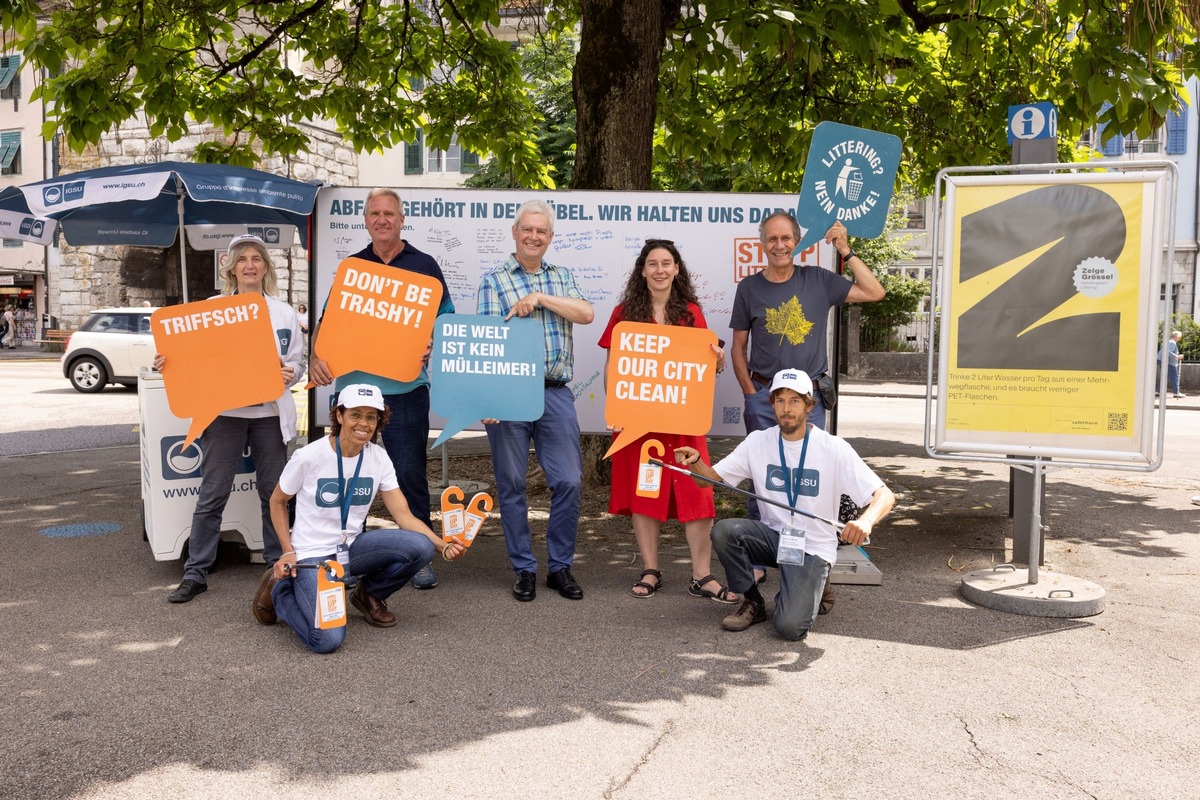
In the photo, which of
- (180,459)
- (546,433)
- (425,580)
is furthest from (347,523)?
(180,459)

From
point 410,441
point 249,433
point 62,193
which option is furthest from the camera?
point 62,193

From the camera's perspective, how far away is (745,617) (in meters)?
4.95

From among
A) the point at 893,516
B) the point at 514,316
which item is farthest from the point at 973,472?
the point at 514,316

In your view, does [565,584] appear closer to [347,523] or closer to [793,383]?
[347,523]

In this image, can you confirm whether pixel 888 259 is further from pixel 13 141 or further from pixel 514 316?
pixel 13 141

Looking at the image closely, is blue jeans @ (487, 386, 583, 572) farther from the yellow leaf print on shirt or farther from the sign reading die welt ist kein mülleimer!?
the sign reading die welt ist kein mülleimer!

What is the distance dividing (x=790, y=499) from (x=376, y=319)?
7.97 ft

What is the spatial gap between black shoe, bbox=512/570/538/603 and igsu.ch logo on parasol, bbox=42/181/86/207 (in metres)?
3.47

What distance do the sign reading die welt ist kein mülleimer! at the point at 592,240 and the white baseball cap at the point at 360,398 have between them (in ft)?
8.29

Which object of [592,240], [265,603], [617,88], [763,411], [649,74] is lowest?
[265,603]

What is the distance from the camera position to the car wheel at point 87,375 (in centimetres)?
1939

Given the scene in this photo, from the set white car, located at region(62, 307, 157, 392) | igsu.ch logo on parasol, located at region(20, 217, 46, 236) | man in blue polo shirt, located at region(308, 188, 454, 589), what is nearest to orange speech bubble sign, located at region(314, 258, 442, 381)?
man in blue polo shirt, located at region(308, 188, 454, 589)

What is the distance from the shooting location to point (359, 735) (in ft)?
11.7

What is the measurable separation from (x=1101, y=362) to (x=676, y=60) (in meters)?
5.20
